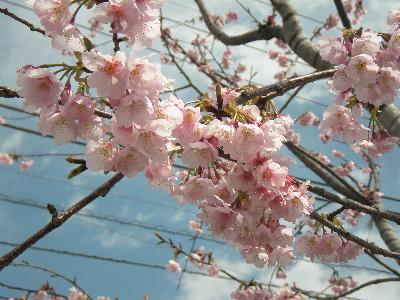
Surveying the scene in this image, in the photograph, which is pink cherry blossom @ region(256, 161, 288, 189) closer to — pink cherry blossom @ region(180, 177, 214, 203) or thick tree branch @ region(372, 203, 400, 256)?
pink cherry blossom @ region(180, 177, 214, 203)

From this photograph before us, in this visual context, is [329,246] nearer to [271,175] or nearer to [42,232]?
[271,175]

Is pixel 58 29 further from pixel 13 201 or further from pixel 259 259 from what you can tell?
pixel 13 201

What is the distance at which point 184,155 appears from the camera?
1.23 meters

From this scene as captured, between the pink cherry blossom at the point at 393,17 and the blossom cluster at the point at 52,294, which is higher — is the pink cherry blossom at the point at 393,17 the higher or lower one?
the higher one

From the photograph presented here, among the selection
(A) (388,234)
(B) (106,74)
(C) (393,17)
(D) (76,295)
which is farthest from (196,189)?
(D) (76,295)

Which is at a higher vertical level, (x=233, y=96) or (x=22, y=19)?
(x=22, y=19)

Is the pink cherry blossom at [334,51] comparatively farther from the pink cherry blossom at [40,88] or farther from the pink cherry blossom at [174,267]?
the pink cherry blossom at [174,267]

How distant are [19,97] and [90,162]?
1.04 feet

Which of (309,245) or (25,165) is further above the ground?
(25,165)

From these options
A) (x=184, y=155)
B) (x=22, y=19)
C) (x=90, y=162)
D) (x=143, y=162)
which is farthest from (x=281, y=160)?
(x=22, y=19)

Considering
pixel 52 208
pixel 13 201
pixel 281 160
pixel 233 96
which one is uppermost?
pixel 13 201

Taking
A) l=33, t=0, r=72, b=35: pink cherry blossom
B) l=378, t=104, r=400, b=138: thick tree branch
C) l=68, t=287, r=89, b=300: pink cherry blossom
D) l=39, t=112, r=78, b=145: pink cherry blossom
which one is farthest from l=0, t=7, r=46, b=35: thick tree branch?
→ l=68, t=287, r=89, b=300: pink cherry blossom

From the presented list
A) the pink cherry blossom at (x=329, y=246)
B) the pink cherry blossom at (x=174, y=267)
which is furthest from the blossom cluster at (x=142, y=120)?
the pink cherry blossom at (x=174, y=267)

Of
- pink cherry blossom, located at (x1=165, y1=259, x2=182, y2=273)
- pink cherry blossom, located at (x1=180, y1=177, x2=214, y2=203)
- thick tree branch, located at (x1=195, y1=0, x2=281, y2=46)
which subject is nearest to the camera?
pink cherry blossom, located at (x1=180, y1=177, x2=214, y2=203)
